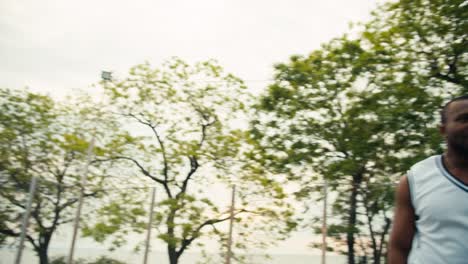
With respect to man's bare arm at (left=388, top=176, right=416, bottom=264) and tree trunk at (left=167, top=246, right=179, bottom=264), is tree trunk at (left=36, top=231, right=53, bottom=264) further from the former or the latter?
man's bare arm at (left=388, top=176, right=416, bottom=264)

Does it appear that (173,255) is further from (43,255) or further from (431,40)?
(431,40)

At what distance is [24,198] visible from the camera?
13.1m

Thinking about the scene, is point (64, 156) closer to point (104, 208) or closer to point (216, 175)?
point (104, 208)

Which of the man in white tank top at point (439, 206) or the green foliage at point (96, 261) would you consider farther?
the green foliage at point (96, 261)

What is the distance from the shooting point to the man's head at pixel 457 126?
1.33 m

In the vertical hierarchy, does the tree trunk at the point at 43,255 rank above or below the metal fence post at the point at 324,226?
below

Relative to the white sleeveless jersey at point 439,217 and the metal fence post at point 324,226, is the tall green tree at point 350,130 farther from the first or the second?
the white sleeveless jersey at point 439,217

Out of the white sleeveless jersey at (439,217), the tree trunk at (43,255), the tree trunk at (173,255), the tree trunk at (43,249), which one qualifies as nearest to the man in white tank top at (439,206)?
the white sleeveless jersey at (439,217)

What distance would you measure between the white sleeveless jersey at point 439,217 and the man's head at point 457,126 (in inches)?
3.1

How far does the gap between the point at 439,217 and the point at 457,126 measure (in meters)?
0.30

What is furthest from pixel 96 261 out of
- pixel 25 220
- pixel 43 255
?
pixel 25 220

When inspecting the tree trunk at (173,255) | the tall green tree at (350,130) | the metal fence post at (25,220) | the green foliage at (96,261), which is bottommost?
the green foliage at (96,261)

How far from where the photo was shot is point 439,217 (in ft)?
4.18

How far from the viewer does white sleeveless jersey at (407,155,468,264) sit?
1238 mm
